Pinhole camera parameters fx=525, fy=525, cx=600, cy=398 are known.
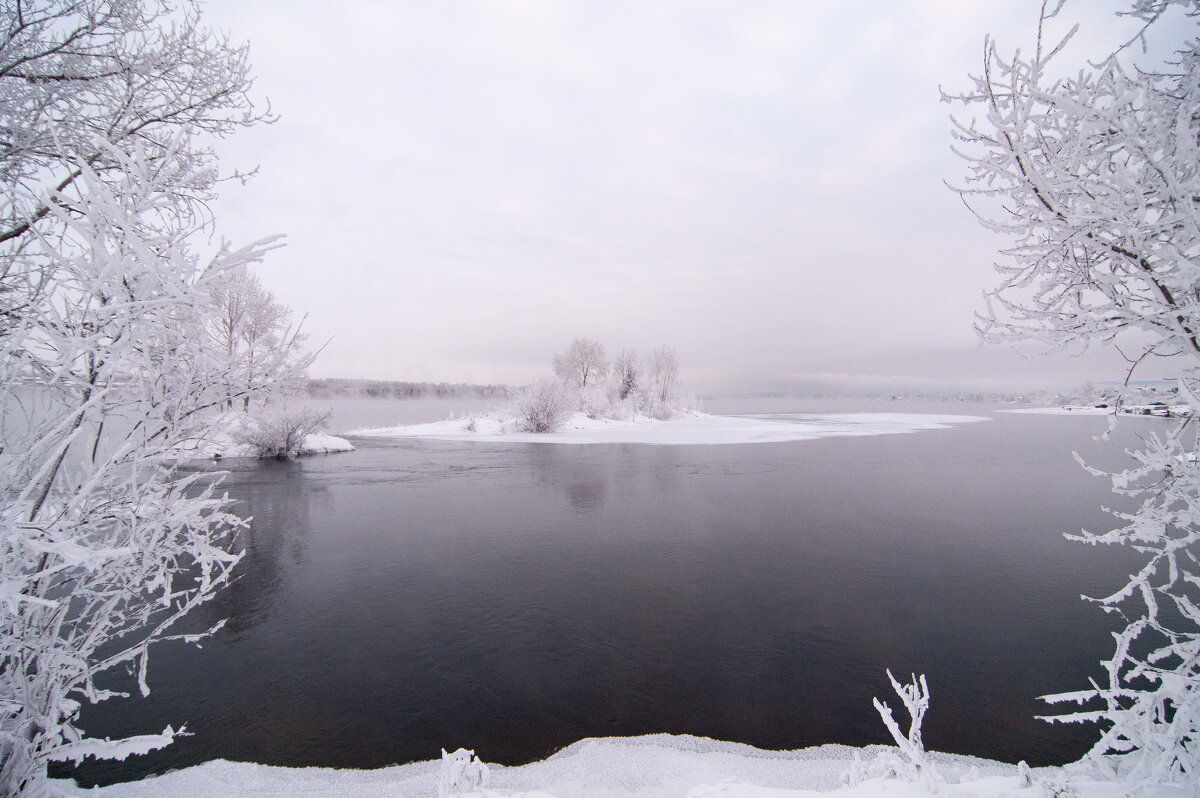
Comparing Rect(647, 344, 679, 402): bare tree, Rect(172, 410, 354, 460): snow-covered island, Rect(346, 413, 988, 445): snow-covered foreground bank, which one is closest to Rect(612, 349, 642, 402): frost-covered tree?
Rect(647, 344, 679, 402): bare tree

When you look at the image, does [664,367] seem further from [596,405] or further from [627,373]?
[596,405]

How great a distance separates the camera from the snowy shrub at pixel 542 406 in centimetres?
3250

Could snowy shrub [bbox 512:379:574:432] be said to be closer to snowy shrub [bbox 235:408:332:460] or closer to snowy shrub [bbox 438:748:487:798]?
snowy shrub [bbox 235:408:332:460]

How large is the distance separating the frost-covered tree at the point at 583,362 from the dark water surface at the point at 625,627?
46.4 m

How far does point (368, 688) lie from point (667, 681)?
2.89m

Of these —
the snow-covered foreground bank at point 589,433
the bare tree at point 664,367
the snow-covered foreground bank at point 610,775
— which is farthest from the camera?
the bare tree at point 664,367

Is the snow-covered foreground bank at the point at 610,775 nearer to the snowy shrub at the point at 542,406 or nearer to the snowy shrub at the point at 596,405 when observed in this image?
the snowy shrub at the point at 542,406

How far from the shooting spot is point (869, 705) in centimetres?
477

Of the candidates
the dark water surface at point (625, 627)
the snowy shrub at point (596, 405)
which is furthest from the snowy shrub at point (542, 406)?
the dark water surface at point (625, 627)

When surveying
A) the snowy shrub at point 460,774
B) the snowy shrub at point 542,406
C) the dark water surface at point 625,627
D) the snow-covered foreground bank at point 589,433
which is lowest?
the dark water surface at point 625,627

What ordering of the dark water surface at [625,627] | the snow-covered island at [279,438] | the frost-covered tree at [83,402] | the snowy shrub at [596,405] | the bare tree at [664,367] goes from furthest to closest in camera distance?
1. the bare tree at [664,367]
2. the snowy shrub at [596,405]
3. the snow-covered island at [279,438]
4. the dark water surface at [625,627]
5. the frost-covered tree at [83,402]

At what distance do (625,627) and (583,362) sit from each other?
178 feet

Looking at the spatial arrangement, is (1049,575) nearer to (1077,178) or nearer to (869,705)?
(869,705)

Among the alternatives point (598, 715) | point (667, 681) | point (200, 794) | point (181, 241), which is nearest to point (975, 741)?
point (667, 681)
